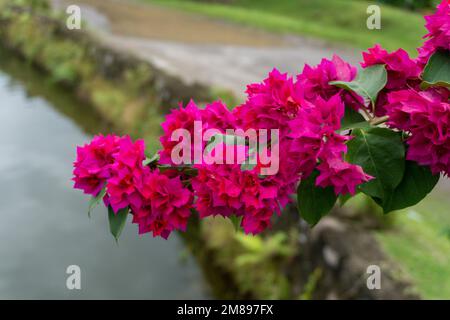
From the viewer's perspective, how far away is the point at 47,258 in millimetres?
5055

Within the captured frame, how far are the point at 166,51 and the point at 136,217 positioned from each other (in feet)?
26.7

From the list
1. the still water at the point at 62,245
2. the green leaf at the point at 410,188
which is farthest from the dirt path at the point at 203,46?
the green leaf at the point at 410,188

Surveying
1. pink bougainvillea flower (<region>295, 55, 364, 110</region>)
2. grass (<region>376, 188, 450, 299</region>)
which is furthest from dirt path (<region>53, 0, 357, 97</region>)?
pink bougainvillea flower (<region>295, 55, 364, 110</region>)

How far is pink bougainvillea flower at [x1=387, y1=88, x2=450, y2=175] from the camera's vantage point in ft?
2.66

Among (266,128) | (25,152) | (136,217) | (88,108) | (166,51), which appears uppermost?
(166,51)

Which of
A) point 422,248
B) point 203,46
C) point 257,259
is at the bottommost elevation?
point 257,259

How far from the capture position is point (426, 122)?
826mm

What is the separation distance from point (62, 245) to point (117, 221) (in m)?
4.53

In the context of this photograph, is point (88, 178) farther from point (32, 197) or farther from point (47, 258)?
point (32, 197)

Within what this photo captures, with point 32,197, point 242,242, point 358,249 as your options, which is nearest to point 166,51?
point 32,197

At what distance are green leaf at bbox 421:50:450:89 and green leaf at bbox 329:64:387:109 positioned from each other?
7 centimetres

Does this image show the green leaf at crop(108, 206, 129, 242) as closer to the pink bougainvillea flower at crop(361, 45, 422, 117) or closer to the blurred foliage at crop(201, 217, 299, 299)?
the pink bougainvillea flower at crop(361, 45, 422, 117)

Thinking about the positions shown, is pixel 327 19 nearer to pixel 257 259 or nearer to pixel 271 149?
pixel 257 259

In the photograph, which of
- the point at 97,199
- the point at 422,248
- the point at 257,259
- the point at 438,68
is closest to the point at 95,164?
the point at 97,199
